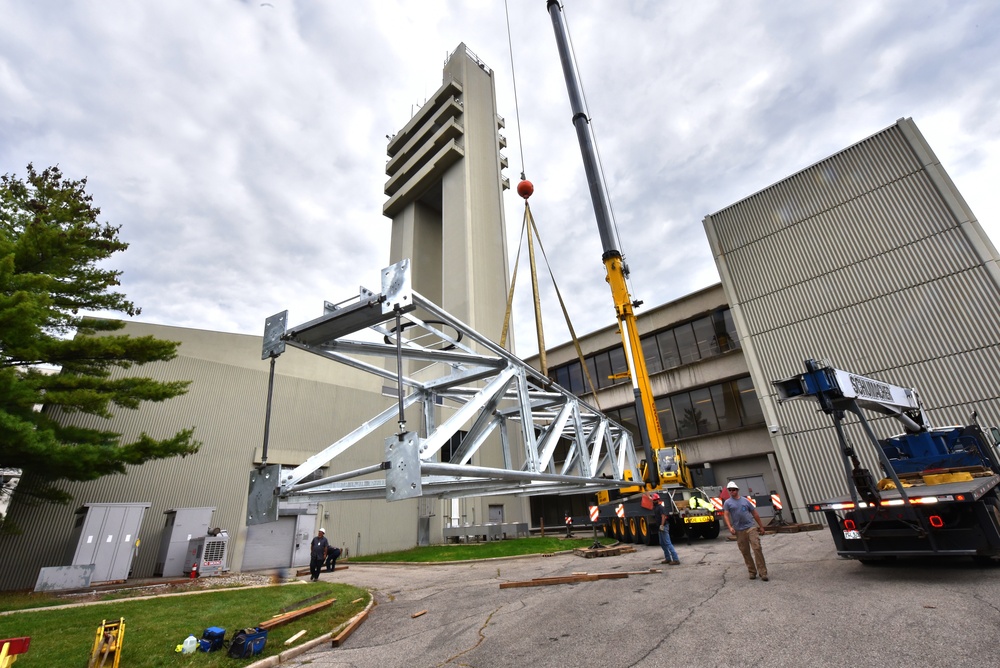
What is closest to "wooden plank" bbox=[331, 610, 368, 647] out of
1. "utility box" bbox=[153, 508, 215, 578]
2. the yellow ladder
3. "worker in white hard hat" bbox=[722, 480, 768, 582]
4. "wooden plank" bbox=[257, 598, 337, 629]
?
"wooden plank" bbox=[257, 598, 337, 629]

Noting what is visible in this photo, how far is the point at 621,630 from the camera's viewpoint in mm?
5652

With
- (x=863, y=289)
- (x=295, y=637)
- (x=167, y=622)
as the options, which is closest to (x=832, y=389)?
(x=295, y=637)

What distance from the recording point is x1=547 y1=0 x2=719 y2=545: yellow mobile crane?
13500 millimetres

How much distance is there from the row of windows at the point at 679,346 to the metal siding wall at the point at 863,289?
248cm

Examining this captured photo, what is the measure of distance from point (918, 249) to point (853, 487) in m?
18.0

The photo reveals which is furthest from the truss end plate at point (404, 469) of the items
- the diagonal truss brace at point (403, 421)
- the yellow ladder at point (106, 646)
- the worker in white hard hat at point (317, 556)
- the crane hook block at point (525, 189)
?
the crane hook block at point (525, 189)

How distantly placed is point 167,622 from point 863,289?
26007 millimetres

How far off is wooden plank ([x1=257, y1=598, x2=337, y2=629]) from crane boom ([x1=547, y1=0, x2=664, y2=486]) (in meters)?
8.90

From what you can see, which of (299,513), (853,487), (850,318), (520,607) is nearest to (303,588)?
(520,607)

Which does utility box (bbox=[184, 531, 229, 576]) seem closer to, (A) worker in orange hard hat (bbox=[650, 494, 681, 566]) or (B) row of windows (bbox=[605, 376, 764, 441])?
(A) worker in orange hard hat (bbox=[650, 494, 681, 566])

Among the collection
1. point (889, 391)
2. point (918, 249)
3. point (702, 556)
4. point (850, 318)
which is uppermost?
point (918, 249)

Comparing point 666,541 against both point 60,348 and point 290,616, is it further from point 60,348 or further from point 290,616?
point 60,348

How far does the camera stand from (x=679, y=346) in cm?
2712

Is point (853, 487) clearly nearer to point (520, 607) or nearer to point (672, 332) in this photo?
point (520, 607)
